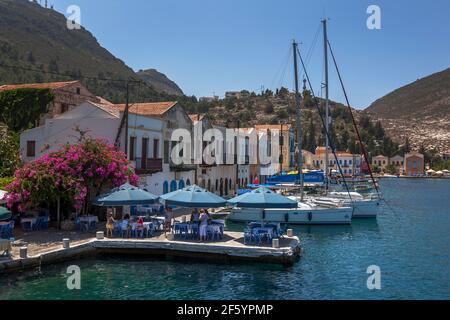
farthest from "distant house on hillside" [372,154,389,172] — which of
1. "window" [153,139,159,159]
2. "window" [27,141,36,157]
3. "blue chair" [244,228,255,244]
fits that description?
"blue chair" [244,228,255,244]

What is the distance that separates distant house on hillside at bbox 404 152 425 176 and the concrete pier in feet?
516

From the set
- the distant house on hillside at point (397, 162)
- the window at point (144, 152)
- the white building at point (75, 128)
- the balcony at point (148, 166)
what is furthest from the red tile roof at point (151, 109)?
the distant house on hillside at point (397, 162)

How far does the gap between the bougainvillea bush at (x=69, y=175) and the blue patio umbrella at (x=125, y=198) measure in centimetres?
153

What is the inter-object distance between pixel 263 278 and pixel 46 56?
143 m

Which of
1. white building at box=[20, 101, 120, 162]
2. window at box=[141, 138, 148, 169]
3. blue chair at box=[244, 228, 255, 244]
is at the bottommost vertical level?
blue chair at box=[244, 228, 255, 244]

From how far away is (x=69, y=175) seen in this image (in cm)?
2439

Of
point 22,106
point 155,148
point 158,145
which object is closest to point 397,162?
point 158,145

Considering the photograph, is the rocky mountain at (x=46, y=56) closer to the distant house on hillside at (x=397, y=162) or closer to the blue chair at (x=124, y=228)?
the blue chair at (x=124, y=228)

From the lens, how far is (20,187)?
77.3ft

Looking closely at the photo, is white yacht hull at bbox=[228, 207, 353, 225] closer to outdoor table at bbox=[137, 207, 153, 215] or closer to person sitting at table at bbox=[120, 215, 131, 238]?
outdoor table at bbox=[137, 207, 153, 215]

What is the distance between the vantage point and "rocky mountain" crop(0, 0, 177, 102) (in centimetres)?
11886

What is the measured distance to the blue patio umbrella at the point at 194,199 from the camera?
907 inches
